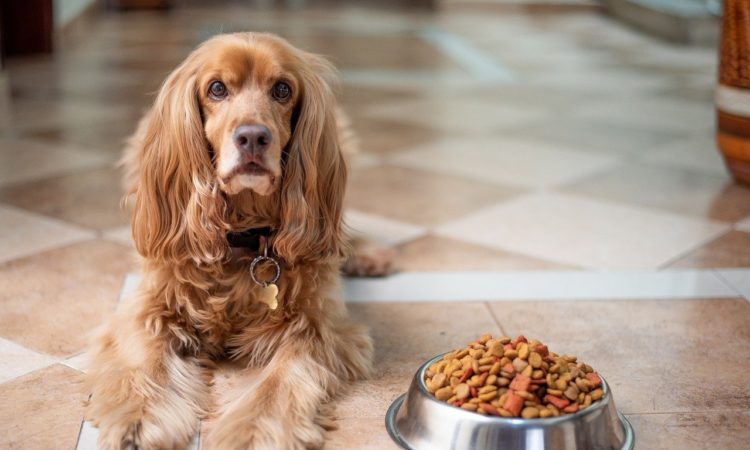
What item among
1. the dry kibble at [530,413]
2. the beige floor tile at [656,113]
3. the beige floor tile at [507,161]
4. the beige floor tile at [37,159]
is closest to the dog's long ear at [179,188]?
the dry kibble at [530,413]

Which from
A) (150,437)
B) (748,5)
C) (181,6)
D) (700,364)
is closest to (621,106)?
(748,5)

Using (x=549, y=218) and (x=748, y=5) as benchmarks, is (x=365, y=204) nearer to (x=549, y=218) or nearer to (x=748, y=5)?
(x=549, y=218)

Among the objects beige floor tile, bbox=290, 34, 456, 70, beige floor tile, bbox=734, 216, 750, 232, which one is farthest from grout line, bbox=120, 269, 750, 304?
beige floor tile, bbox=290, 34, 456, 70

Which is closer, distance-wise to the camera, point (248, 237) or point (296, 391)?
point (296, 391)

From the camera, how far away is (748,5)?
4.53 metres

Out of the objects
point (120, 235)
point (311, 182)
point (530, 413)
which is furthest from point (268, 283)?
point (120, 235)

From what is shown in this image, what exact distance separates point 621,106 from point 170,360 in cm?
576

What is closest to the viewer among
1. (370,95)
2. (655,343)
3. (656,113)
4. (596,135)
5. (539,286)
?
(655,343)

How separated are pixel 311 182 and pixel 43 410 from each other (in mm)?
933

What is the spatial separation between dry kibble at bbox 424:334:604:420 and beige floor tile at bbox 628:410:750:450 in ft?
0.72

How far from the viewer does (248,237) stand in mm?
2684

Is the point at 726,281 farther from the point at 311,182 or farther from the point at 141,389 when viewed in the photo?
the point at 141,389

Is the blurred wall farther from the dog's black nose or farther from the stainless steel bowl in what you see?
the stainless steel bowl

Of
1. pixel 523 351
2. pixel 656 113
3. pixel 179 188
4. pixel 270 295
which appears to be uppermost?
pixel 179 188
